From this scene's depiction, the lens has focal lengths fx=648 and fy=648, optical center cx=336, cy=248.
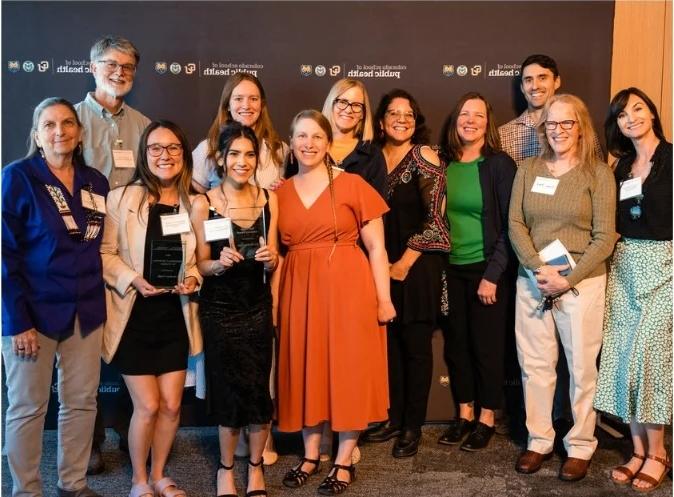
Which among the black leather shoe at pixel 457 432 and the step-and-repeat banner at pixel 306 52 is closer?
the black leather shoe at pixel 457 432

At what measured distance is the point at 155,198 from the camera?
279cm

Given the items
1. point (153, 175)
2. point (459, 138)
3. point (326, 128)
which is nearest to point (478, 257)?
point (459, 138)

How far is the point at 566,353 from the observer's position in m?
3.15

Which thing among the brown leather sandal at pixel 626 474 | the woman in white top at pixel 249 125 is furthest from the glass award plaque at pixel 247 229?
the brown leather sandal at pixel 626 474

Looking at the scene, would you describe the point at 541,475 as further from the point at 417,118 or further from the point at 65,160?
the point at 65,160

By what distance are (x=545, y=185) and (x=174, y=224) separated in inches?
68.1

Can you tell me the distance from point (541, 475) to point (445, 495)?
21.0 inches

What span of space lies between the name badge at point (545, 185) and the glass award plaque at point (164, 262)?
1.68m

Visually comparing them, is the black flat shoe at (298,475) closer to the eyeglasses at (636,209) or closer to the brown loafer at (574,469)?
the brown loafer at (574,469)

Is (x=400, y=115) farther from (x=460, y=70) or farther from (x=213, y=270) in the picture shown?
(x=213, y=270)

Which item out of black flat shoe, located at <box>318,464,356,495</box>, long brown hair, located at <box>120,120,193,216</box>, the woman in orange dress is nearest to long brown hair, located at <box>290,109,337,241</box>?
the woman in orange dress

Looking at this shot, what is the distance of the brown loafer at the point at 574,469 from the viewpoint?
310 centimetres

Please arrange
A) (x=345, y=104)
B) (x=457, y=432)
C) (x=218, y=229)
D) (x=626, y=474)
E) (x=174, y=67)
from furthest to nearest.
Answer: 1. (x=174, y=67)
2. (x=457, y=432)
3. (x=345, y=104)
4. (x=626, y=474)
5. (x=218, y=229)

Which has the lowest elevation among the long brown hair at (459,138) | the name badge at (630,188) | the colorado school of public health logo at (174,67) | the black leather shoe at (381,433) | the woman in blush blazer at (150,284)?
the black leather shoe at (381,433)
